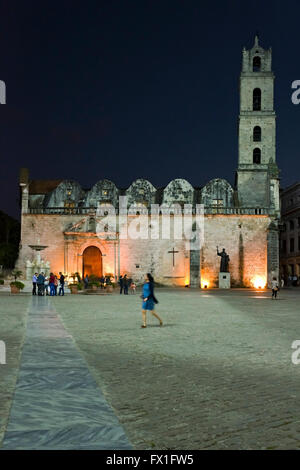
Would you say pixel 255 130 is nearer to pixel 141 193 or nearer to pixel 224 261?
pixel 141 193

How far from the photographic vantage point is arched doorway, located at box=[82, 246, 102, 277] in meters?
48.2

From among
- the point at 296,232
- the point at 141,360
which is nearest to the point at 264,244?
the point at 296,232

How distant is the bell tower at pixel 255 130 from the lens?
157 ft

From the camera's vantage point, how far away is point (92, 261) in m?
48.4

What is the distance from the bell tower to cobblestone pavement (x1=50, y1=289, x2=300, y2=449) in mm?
37510

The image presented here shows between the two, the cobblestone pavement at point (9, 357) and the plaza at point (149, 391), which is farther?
the cobblestone pavement at point (9, 357)

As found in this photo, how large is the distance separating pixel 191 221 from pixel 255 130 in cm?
1139

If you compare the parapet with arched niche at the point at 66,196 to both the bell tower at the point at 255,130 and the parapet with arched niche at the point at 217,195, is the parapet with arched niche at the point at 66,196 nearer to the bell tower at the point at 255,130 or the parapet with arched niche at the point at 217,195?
the parapet with arched niche at the point at 217,195

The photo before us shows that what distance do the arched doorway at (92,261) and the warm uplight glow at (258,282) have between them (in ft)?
49.2

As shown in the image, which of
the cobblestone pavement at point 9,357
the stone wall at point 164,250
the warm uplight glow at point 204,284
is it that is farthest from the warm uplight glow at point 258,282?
the cobblestone pavement at point 9,357

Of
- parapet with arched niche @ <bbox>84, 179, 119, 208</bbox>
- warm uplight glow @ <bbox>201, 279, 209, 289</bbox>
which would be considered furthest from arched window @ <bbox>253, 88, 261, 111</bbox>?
warm uplight glow @ <bbox>201, 279, 209, 289</bbox>

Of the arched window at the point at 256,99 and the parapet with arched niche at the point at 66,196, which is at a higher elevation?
the arched window at the point at 256,99

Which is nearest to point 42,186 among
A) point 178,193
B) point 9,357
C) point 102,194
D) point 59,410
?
point 102,194

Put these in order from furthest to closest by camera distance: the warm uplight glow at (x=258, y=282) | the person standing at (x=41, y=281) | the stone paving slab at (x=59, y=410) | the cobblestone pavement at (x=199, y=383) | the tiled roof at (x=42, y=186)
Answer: the tiled roof at (x=42, y=186), the warm uplight glow at (x=258, y=282), the person standing at (x=41, y=281), the cobblestone pavement at (x=199, y=383), the stone paving slab at (x=59, y=410)
